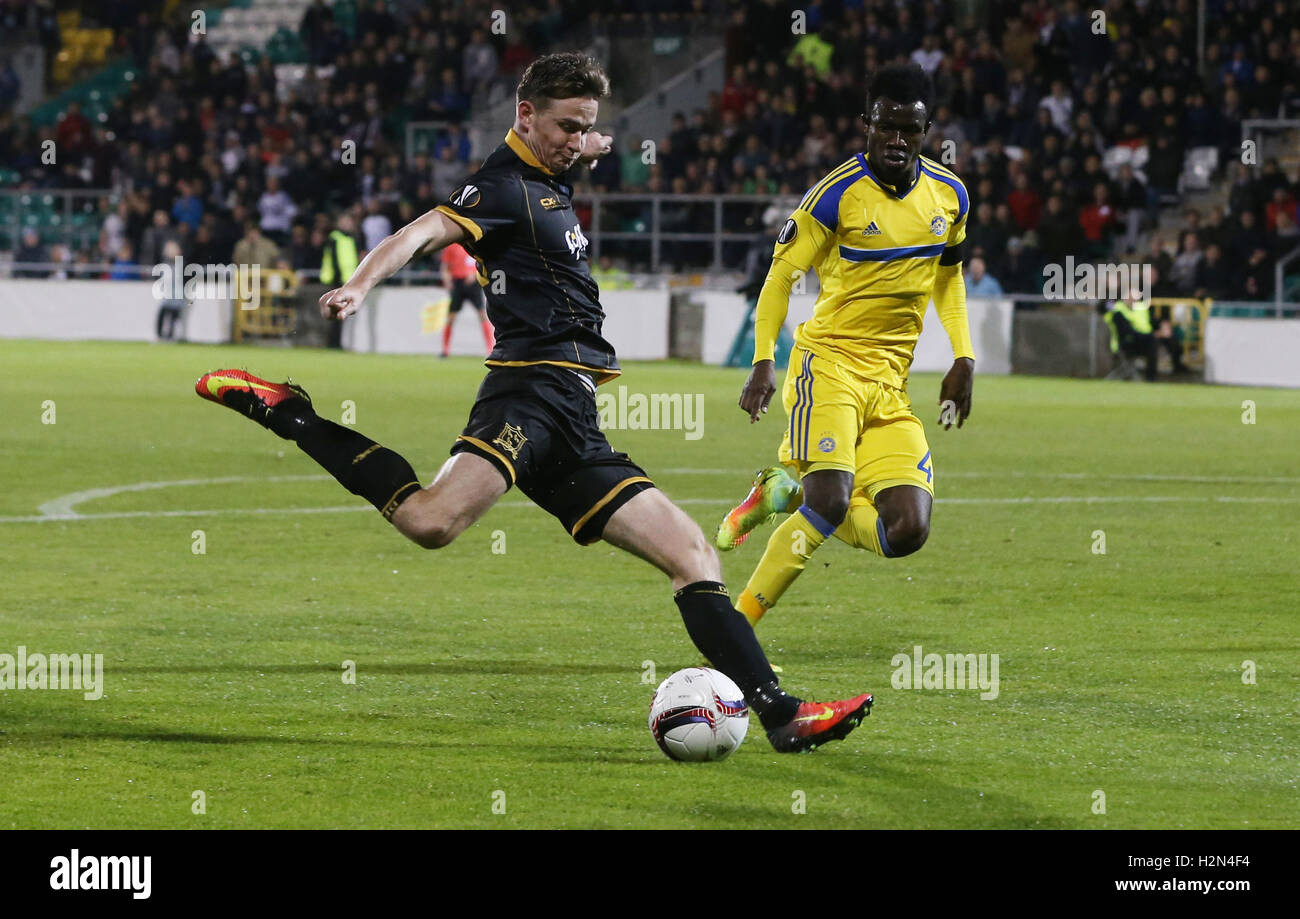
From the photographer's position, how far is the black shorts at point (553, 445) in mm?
5688

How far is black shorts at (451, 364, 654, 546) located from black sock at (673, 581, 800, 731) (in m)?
0.34

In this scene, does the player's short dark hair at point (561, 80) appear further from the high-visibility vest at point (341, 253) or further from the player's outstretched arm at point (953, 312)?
the high-visibility vest at point (341, 253)

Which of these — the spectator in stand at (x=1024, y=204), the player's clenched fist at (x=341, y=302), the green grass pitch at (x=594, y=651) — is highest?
the spectator in stand at (x=1024, y=204)

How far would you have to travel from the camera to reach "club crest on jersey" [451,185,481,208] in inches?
224

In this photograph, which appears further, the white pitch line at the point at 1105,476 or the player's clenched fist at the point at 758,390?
the white pitch line at the point at 1105,476

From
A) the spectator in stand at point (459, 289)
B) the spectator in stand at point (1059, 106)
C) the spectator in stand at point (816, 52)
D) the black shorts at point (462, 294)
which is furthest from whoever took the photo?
the spectator in stand at point (816, 52)

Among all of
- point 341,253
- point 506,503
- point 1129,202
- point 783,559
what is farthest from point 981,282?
point 783,559

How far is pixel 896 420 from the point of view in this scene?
730 cm

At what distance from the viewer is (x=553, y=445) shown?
5766 mm

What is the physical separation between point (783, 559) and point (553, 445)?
136cm

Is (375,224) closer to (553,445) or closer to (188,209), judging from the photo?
(188,209)

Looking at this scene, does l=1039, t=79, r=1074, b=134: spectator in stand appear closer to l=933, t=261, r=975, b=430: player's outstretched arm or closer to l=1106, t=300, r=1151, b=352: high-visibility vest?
l=1106, t=300, r=1151, b=352: high-visibility vest

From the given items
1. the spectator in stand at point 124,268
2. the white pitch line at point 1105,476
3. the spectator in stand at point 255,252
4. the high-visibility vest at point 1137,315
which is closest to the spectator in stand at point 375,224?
the spectator in stand at point 255,252

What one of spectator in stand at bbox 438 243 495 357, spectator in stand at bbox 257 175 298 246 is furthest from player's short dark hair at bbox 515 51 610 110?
spectator in stand at bbox 257 175 298 246
